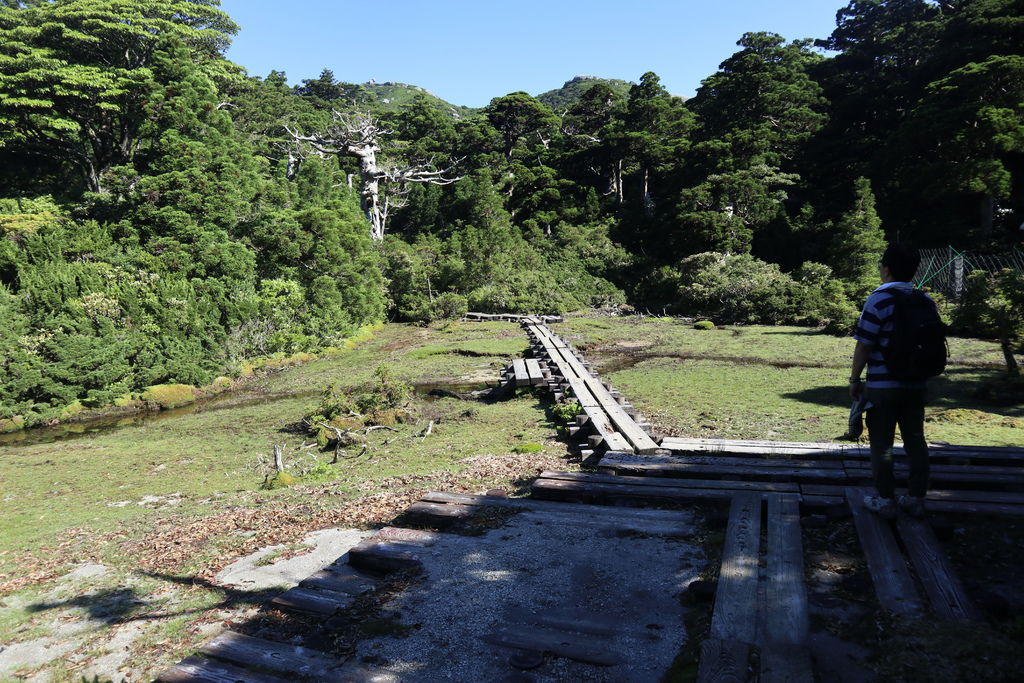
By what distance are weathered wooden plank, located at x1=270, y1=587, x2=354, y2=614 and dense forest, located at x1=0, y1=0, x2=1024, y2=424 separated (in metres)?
13.3

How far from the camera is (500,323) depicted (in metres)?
27.3

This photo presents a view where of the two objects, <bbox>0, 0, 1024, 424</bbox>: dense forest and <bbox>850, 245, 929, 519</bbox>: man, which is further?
<bbox>0, 0, 1024, 424</bbox>: dense forest

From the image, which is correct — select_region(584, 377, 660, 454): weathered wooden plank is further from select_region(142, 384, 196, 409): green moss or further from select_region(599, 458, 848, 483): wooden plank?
select_region(142, 384, 196, 409): green moss

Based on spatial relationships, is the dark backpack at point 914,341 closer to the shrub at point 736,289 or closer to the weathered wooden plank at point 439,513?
the weathered wooden plank at point 439,513

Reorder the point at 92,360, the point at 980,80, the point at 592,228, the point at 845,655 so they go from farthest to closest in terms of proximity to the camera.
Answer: the point at 592,228 < the point at 980,80 < the point at 92,360 < the point at 845,655

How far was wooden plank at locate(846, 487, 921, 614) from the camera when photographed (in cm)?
257

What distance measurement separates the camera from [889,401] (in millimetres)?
3455

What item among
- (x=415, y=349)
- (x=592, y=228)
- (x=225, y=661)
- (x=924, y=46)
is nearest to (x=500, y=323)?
(x=415, y=349)

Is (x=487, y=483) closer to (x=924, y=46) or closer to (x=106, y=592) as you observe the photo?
(x=106, y=592)

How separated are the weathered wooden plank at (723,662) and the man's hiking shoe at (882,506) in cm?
170

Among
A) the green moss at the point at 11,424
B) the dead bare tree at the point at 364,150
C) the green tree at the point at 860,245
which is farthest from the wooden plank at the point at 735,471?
the dead bare tree at the point at 364,150

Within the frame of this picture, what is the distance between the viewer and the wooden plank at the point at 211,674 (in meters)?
2.39

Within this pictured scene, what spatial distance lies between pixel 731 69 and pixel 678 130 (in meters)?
5.07

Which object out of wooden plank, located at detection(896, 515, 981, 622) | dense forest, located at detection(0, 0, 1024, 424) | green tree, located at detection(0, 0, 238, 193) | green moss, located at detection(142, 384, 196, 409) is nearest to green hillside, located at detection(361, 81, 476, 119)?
dense forest, located at detection(0, 0, 1024, 424)
